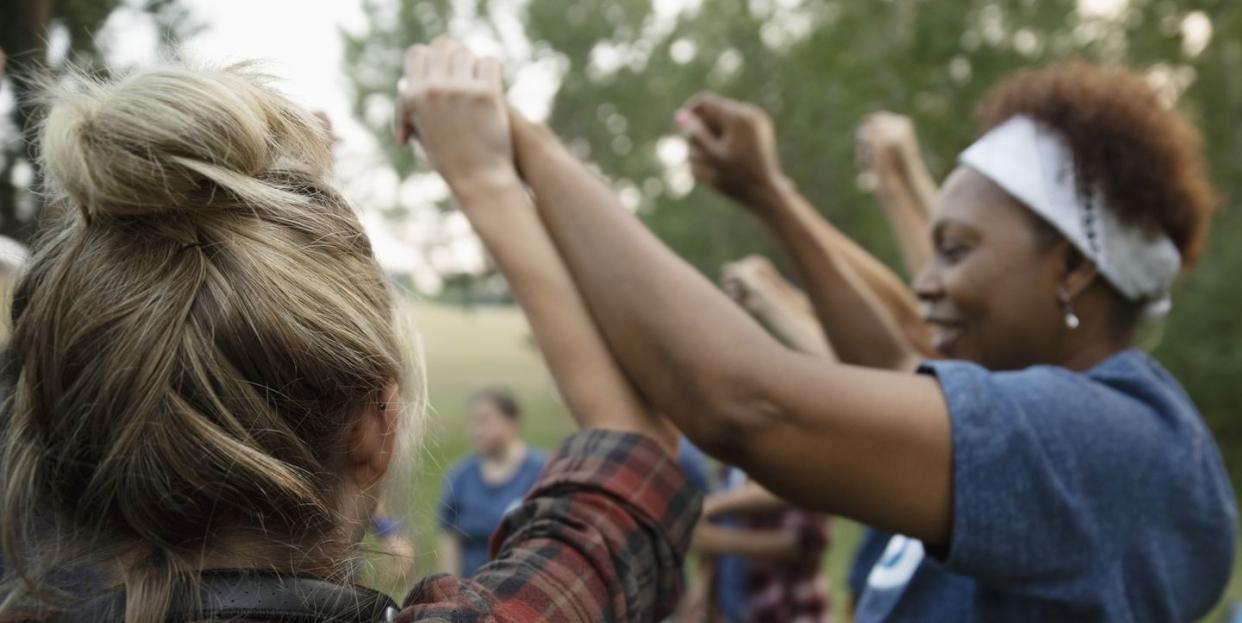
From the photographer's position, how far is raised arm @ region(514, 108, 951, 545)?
4.64 feet

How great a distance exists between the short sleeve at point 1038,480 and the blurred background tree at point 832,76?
10.5 metres

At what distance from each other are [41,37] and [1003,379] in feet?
4.70

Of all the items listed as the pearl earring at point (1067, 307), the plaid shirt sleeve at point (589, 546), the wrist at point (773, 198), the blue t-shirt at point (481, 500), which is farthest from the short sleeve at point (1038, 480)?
the blue t-shirt at point (481, 500)

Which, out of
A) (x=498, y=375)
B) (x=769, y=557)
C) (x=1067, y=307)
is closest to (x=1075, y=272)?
(x=1067, y=307)

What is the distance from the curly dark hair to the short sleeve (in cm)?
44

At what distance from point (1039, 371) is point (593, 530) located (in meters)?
0.70

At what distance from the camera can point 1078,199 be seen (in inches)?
71.2

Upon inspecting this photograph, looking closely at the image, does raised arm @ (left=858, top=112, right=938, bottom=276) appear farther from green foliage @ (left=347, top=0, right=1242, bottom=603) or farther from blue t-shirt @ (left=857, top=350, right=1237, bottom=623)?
green foliage @ (left=347, top=0, right=1242, bottom=603)

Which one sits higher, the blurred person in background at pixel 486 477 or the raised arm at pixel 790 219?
the raised arm at pixel 790 219

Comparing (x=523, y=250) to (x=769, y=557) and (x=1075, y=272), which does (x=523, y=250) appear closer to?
(x=1075, y=272)

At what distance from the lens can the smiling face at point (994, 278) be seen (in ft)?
5.99

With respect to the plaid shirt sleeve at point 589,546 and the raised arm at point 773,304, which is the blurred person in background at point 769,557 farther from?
the plaid shirt sleeve at point 589,546

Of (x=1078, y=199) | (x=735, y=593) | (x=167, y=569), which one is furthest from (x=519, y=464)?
(x=167, y=569)

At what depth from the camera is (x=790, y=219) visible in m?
2.29
